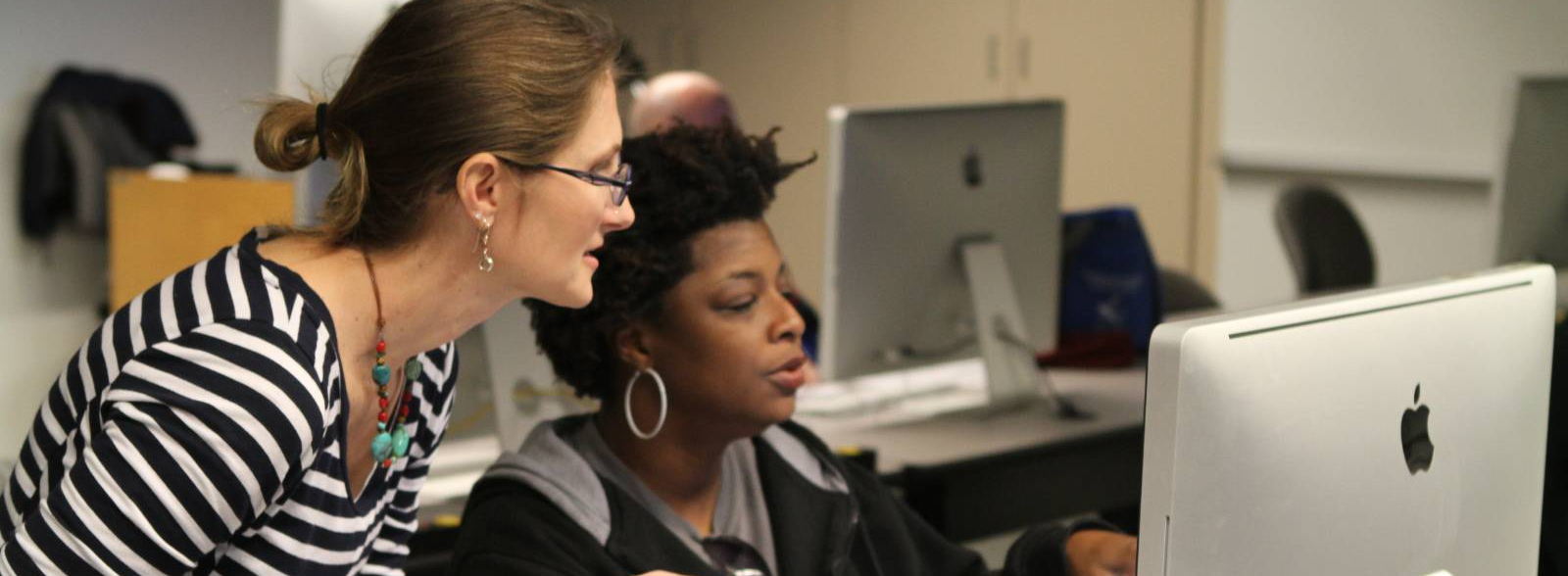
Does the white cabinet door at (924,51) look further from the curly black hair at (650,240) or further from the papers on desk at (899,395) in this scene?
the curly black hair at (650,240)

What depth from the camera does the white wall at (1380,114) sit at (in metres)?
4.36

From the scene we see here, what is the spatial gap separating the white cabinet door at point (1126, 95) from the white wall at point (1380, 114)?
0.45ft

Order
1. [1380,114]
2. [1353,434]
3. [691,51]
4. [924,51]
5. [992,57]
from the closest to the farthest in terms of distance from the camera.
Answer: [1353,434] < [1380,114] < [992,57] < [924,51] < [691,51]

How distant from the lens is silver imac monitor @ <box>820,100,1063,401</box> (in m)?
2.39

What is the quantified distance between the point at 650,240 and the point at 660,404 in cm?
16

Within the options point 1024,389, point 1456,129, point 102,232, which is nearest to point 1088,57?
point 1456,129

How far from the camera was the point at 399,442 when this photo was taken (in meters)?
1.20

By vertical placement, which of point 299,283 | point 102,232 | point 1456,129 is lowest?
point 102,232

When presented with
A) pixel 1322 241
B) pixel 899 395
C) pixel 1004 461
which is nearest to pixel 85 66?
pixel 899 395

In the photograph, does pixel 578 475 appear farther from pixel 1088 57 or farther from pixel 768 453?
pixel 1088 57

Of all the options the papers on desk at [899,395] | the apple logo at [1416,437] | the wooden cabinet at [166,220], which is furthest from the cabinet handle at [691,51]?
the apple logo at [1416,437]

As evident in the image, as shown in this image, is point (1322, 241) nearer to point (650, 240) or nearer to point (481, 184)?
point (650, 240)

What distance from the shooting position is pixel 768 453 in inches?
58.6

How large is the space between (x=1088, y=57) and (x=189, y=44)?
3.72m
